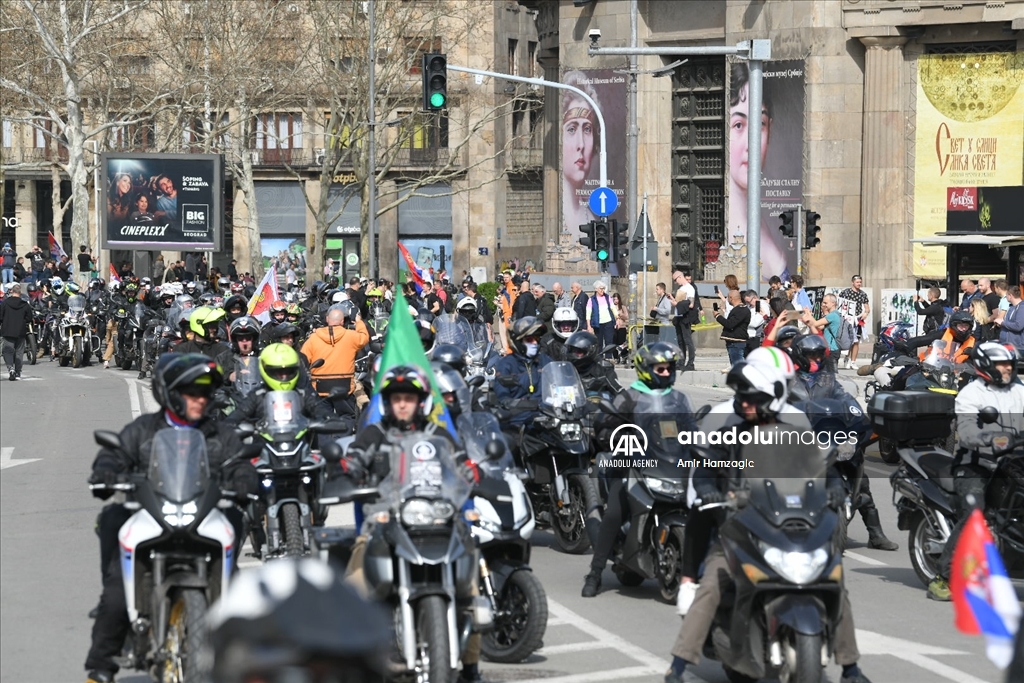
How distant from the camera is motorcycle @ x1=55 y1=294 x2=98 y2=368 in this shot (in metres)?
31.6

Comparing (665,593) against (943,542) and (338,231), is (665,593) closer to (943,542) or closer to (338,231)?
(943,542)

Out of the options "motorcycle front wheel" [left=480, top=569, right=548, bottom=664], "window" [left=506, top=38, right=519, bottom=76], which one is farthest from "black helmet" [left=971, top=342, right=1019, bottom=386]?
"window" [left=506, top=38, right=519, bottom=76]

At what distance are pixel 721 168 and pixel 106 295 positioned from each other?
1582 cm

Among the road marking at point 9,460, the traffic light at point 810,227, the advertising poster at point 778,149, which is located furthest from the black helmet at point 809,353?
the advertising poster at point 778,149

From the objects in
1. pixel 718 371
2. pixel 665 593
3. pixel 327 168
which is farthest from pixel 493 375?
pixel 327 168

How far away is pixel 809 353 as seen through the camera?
12.0 metres

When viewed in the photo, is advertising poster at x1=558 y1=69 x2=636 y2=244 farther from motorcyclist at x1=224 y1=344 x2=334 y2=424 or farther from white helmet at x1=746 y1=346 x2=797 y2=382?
white helmet at x1=746 y1=346 x2=797 y2=382

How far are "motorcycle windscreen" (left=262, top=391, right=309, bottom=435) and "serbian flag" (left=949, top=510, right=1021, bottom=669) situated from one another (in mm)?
6842

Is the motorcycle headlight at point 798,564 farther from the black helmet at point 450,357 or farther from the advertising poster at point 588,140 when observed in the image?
the advertising poster at point 588,140

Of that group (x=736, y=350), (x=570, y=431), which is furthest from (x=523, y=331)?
(x=736, y=350)

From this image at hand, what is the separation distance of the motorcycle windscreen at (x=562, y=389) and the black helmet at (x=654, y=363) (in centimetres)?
137

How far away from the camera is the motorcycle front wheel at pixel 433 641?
6562 millimetres

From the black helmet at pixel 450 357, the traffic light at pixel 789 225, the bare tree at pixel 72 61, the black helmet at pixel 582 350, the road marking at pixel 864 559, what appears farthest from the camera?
the bare tree at pixel 72 61

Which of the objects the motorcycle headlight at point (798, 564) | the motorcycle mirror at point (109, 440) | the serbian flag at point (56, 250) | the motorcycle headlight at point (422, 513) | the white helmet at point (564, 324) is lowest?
the motorcycle headlight at point (798, 564)
